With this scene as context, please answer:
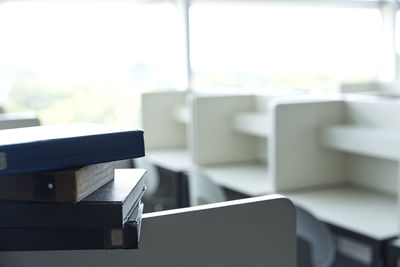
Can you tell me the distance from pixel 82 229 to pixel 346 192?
2.19 metres

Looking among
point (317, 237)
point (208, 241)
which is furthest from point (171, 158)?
point (208, 241)

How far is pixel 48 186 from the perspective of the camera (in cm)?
80

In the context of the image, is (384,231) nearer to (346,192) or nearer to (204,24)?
(346,192)

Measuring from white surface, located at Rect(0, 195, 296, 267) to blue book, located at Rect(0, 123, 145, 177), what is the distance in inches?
7.0

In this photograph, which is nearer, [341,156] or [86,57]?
[341,156]

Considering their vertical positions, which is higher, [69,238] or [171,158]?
[69,238]

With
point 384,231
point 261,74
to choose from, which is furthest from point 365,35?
point 384,231

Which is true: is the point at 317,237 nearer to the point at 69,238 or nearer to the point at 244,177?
the point at 244,177

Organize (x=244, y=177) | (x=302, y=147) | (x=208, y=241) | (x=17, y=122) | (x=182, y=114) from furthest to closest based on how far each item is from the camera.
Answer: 1. (x=182, y=114)
2. (x=244, y=177)
3. (x=302, y=147)
4. (x=17, y=122)
5. (x=208, y=241)

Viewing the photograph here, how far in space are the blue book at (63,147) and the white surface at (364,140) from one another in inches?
71.8

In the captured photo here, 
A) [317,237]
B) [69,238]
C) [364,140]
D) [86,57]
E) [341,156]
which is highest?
[86,57]

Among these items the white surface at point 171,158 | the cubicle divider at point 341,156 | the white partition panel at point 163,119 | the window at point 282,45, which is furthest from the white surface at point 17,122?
the window at point 282,45

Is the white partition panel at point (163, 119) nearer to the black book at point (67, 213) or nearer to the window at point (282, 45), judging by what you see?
the window at point (282, 45)

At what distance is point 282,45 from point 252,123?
2147 millimetres
